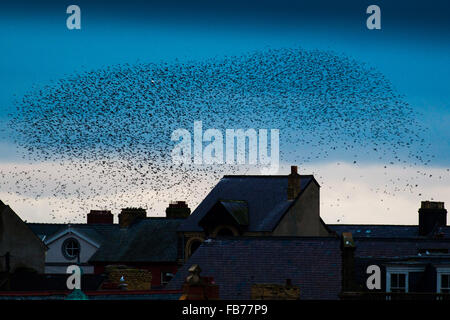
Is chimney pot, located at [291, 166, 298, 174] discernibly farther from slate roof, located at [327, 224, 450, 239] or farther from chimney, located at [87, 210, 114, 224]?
chimney, located at [87, 210, 114, 224]

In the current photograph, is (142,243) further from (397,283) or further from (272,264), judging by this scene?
(397,283)

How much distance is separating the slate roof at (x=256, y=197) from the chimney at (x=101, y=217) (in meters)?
28.1

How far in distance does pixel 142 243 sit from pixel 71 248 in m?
10.2

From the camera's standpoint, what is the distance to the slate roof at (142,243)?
8531cm

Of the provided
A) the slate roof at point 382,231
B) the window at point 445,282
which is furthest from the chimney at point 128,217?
the window at point 445,282

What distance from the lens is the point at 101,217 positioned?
10700cm

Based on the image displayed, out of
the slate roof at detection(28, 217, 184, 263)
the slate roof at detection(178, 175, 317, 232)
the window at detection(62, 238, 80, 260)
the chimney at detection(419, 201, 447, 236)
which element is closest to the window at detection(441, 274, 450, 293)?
the slate roof at detection(178, 175, 317, 232)

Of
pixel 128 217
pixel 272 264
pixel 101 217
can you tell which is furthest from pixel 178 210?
pixel 272 264

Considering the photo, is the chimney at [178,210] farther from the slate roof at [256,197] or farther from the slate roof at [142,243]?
the slate roof at [256,197]
